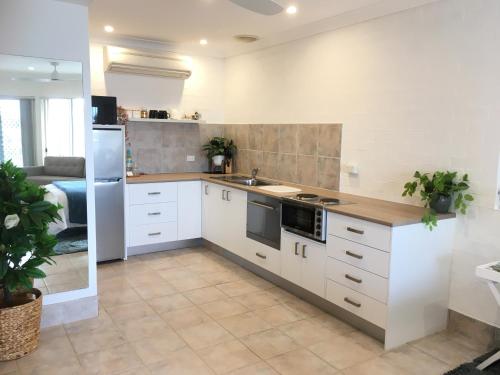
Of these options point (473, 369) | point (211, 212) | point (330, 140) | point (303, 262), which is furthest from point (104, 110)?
point (473, 369)

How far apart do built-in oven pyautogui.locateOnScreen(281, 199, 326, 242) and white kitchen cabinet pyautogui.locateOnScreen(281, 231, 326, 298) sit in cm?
7

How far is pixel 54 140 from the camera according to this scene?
2955 millimetres

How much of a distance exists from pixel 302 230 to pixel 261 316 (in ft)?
2.46

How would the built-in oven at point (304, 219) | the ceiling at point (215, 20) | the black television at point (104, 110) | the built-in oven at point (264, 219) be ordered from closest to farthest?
the built-in oven at point (304, 219), the ceiling at point (215, 20), the built-in oven at point (264, 219), the black television at point (104, 110)

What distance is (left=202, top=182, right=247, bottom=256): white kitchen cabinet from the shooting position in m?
4.24

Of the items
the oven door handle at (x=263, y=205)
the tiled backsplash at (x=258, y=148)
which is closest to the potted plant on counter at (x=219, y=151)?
the tiled backsplash at (x=258, y=148)

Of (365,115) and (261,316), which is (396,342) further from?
(365,115)

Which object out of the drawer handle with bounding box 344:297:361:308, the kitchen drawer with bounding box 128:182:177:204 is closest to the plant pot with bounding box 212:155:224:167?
the kitchen drawer with bounding box 128:182:177:204

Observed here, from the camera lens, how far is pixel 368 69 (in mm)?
3572

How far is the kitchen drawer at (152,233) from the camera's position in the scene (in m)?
4.57

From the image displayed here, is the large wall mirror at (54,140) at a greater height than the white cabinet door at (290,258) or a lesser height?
greater

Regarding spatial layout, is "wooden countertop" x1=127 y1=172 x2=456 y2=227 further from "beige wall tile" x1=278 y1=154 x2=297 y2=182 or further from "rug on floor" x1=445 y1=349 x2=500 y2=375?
"rug on floor" x1=445 y1=349 x2=500 y2=375

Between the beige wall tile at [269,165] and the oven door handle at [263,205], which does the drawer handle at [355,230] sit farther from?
the beige wall tile at [269,165]

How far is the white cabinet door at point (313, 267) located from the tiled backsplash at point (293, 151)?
0.87 m
